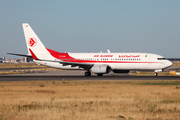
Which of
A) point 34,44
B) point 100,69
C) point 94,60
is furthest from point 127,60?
point 34,44

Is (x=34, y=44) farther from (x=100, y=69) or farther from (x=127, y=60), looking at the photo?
(x=127, y=60)

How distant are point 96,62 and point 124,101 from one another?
3359 cm

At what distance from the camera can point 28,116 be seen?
1366 centimetres

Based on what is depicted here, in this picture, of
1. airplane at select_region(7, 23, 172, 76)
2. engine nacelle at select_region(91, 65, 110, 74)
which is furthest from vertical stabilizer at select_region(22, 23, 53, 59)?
engine nacelle at select_region(91, 65, 110, 74)

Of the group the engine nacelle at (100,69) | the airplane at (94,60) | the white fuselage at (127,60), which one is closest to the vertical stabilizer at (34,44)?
the airplane at (94,60)

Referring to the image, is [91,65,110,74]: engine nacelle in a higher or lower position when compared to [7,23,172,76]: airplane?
lower

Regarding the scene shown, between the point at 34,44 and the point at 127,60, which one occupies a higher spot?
the point at 34,44

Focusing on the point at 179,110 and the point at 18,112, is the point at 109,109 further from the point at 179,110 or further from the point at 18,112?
the point at 18,112

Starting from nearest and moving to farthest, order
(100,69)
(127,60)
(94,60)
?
1. (100,69)
2. (127,60)
3. (94,60)

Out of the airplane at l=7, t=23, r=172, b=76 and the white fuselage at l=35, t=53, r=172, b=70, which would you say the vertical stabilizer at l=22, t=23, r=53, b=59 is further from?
the white fuselage at l=35, t=53, r=172, b=70

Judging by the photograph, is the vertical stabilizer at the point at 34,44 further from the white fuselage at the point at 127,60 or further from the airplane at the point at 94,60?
the white fuselage at the point at 127,60

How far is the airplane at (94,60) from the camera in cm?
4881

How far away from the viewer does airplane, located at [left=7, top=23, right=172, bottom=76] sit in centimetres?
4881

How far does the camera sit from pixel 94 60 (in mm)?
52156
